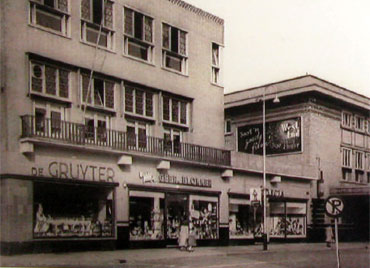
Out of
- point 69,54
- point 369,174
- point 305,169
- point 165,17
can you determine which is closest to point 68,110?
point 69,54

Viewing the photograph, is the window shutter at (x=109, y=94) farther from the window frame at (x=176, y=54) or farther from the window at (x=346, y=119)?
the window at (x=346, y=119)

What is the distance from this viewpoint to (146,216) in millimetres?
26203

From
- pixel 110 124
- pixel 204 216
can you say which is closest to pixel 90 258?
pixel 110 124

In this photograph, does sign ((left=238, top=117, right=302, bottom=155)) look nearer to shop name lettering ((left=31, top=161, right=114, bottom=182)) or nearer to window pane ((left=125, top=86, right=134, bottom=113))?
window pane ((left=125, top=86, right=134, bottom=113))

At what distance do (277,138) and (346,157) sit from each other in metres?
5.30

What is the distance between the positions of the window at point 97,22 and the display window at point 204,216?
8.58 meters

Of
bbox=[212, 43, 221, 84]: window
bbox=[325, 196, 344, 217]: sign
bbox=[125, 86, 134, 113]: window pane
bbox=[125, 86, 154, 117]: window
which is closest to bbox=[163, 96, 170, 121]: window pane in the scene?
bbox=[125, 86, 154, 117]: window

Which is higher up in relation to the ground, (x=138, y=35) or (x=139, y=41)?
(x=138, y=35)

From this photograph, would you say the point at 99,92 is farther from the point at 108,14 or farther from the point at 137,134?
the point at 108,14

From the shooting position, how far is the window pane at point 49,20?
72.1ft

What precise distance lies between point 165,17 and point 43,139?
10.1 metres

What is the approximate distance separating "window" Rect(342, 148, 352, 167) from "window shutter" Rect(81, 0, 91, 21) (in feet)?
78.9

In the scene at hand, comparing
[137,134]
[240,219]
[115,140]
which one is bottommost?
[240,219]

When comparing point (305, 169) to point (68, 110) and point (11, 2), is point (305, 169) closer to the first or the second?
point (68, 110)
